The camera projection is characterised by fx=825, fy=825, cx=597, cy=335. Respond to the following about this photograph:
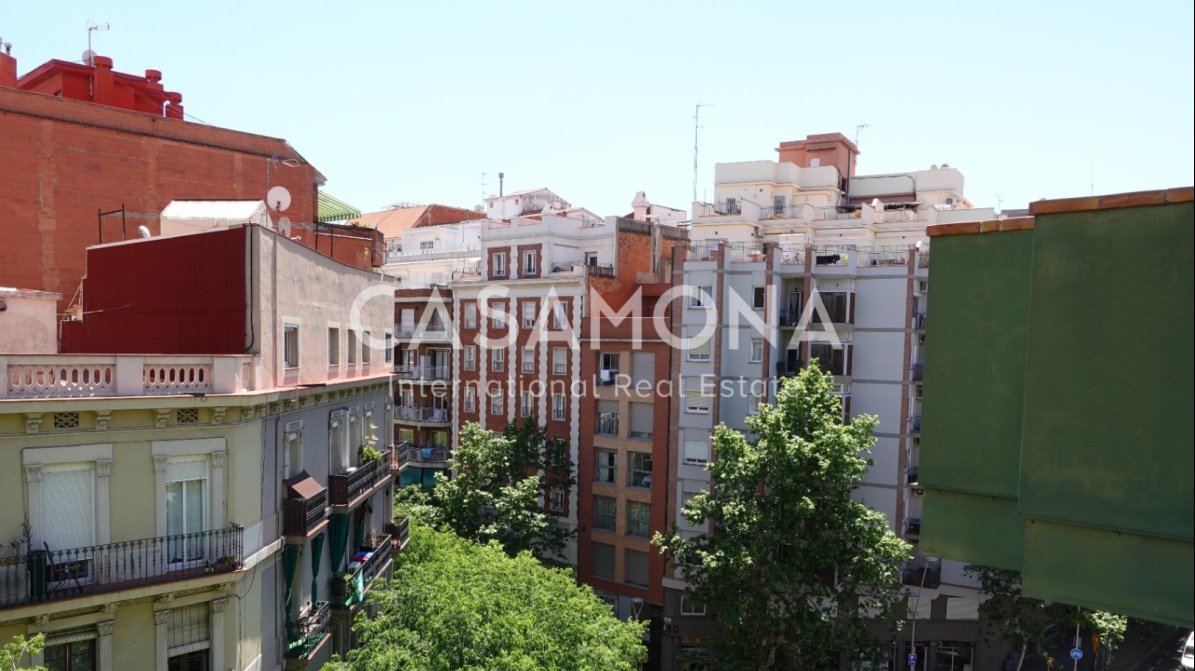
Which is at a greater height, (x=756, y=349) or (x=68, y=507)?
(x=756, y=349)

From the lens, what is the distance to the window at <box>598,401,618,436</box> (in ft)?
137

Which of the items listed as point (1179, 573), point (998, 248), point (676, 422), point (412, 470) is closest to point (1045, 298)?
point (998, 248)

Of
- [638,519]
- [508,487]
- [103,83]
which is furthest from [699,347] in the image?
[103,83]

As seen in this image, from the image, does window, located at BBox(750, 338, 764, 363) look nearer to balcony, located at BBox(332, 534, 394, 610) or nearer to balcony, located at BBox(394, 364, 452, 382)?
balcony, located at BBox(332, 534, 394, 610)

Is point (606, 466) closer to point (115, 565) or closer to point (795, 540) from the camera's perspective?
point (795, 540)

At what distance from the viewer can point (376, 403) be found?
91.6 feet

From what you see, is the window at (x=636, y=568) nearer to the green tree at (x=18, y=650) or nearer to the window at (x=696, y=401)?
the window at (x=696, y=401)

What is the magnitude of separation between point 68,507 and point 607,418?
2904cm

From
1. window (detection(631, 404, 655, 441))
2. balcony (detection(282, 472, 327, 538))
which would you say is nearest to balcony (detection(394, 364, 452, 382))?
window (detection(631, 404, 655, 441))

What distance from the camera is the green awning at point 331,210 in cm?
3328

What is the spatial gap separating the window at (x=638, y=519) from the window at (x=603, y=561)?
176cm

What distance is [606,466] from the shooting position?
4209cm

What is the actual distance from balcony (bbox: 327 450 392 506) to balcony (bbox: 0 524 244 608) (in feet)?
17.4

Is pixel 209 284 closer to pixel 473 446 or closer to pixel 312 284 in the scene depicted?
pixel 312 284
